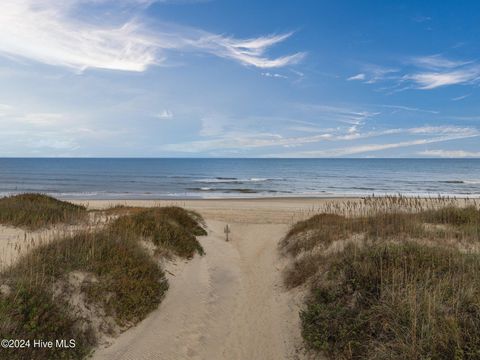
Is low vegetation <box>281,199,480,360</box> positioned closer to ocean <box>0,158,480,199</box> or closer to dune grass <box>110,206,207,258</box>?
Result: dune grass <box>110,206,207,258</box>

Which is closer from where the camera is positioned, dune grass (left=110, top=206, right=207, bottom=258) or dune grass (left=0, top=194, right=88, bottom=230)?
dune grass (left=110, top=206, right=207, bottom=258)

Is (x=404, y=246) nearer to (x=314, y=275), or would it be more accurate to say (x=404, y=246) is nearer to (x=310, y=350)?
(x=314, y=275)

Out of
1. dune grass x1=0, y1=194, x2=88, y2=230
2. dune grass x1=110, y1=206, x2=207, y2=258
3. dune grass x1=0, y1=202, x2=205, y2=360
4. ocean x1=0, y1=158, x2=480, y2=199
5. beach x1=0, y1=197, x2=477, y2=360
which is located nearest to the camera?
dune grass x1=0, y1=202, x2=205, y2=360

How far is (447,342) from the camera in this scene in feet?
15.0

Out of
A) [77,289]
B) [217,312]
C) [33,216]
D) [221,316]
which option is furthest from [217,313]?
[33,216]

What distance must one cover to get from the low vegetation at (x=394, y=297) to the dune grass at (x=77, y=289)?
366cm

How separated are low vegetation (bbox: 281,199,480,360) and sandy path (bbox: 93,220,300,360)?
0.72 metres

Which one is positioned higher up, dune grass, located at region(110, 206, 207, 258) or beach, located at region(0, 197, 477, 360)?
dune grass, located at region(110, 206, 207, 258)

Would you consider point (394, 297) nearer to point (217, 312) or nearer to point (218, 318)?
point (218, 318)

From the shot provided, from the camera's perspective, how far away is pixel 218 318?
798 centimetres

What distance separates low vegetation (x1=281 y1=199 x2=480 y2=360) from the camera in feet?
15.6

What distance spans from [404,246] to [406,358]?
3557mm

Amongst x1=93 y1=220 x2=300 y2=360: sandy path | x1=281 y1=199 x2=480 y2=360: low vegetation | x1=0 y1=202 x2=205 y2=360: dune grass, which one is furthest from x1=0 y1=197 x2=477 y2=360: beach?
x1=281 y1=199 x2=480 y2=360: low vegetation

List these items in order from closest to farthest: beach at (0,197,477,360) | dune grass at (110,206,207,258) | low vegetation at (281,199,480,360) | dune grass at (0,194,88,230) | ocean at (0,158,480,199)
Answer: low vegetation at (281,199,480,360) < beach at (0,197,477,360) < dune grass at (110,206,207,258) < dune grass at (0,194,88,230) < ocean at (0,158,480,199)
